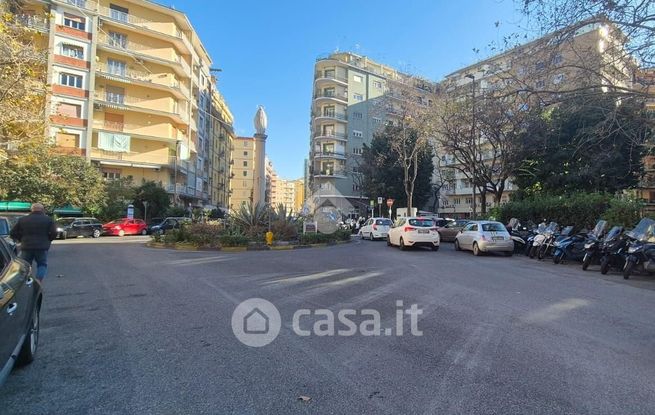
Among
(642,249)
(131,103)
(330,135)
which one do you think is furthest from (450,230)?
(330,135)

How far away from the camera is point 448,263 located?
13477 millimetres

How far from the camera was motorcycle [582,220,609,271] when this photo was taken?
41.4 ft

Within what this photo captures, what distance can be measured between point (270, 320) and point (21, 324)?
301 cm

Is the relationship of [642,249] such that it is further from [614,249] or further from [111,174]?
[111,174]

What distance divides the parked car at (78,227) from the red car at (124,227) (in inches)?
54.2

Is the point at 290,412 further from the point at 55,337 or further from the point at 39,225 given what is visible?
the point at 39,225

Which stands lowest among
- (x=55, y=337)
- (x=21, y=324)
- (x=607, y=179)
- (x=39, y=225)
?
(x=55, y=337)

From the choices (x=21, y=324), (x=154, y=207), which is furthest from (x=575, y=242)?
(x=154, y=207)

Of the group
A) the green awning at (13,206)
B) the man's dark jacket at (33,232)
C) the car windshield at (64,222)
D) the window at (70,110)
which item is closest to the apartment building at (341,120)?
the window at (70,110)

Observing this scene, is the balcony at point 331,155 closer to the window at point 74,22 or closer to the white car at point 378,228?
the window at point 74,22

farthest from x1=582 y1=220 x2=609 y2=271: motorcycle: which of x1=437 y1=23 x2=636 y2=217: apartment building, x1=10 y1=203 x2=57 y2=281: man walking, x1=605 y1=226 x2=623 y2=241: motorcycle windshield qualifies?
x1=10 y1=203 x2=57 y2=281: man walking

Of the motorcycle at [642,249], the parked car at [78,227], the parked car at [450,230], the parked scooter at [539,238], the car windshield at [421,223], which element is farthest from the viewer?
the parked car at [78,227]

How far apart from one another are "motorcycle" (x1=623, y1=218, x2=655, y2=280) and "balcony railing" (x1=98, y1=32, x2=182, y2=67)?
156 feet

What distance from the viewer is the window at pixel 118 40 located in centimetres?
4420
